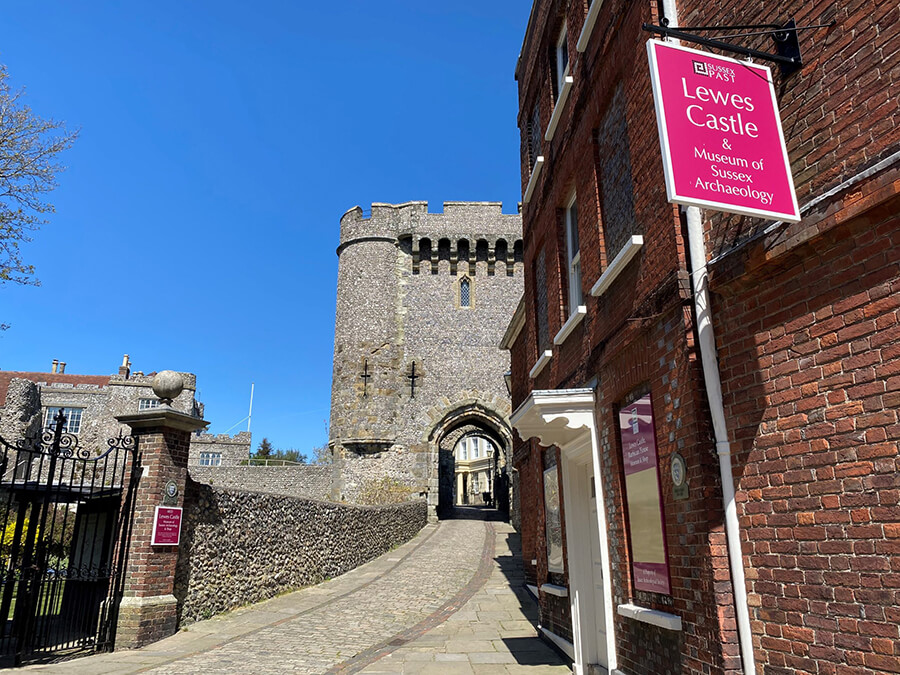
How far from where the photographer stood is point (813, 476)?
3.52 metres

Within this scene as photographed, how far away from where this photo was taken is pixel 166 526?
28.4ft

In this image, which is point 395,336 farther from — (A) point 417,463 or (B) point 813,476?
(B) point 813,476

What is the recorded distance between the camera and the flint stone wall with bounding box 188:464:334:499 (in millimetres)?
28406

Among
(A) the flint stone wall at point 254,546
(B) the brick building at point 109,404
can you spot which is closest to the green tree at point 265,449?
(B) the brick building at point 109,404

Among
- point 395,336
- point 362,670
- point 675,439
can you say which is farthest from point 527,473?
point 395,336

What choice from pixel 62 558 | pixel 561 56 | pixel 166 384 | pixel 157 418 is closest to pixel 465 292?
pixel 561 56

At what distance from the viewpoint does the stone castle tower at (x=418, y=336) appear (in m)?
27.0

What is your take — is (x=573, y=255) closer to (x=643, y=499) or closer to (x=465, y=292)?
(x=643, y=499)

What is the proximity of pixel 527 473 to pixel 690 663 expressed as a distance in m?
8.55

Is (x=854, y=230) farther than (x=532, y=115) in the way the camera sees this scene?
No

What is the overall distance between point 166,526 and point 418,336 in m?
20.4

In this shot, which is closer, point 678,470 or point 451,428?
point 678,470

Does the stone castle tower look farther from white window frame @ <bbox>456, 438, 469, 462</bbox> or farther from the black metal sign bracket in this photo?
white window frame @ <bbox>456, 438, 469, 462</bbox>

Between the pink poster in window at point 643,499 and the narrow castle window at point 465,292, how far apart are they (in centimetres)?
2402
